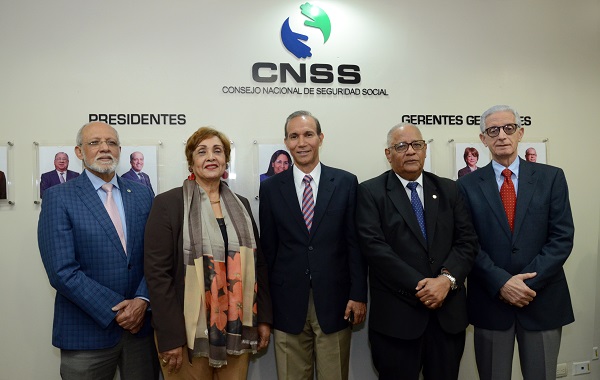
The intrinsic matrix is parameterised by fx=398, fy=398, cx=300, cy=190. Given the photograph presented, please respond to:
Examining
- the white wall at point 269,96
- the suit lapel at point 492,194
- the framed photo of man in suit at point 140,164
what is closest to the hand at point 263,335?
the white wall at point 269,96

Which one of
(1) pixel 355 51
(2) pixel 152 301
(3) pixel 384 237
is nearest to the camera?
(2) pixel 152 301

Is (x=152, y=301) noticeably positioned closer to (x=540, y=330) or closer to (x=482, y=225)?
(x=482, y=225)

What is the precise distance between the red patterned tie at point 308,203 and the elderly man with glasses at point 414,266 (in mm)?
292

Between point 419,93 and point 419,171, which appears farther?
point 419,93

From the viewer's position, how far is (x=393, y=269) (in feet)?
7.43

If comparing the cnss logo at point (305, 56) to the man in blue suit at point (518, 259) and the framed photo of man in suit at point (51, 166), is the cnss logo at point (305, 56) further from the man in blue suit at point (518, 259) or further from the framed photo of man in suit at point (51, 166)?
the framed photo of man in suit at point (51, 166)

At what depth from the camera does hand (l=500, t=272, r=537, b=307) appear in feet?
7.64

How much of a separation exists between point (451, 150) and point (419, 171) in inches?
43.4

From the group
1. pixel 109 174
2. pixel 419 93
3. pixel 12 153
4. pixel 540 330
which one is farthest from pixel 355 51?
pixel 12 153

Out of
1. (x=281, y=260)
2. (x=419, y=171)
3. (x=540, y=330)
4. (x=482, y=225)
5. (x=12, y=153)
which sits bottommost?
(x=540, y=330)

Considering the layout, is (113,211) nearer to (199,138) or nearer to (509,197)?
(199,138)

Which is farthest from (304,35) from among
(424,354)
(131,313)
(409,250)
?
(424,354)

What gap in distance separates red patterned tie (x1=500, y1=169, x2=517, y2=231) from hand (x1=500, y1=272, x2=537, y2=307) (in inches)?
11.9

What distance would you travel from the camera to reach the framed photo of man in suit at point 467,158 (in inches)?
134
